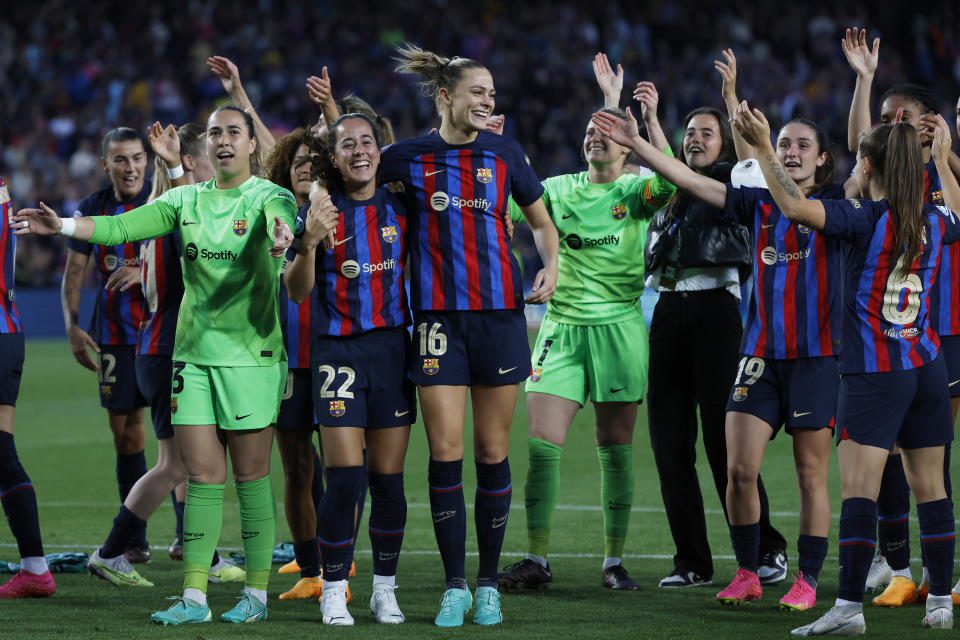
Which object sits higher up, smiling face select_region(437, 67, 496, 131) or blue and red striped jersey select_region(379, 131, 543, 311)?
smiling face select_region(437, 67, 496, 131)

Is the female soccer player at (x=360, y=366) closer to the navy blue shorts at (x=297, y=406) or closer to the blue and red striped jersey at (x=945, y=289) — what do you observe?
the navy blue shorts at (x=297, y=406)

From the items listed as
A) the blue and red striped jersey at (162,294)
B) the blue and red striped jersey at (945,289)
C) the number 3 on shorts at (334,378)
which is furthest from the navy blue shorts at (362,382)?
the blue and red striped jersey at (945,289)

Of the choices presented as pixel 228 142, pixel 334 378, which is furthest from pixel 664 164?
pixel 228 142

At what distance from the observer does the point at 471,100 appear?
5395mm

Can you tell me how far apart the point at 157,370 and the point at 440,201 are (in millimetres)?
1862

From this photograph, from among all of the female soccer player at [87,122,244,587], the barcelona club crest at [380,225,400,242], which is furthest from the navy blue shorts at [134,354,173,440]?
the barcelona club crest at [380,225,400,242]

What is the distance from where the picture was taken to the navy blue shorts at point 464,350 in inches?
210

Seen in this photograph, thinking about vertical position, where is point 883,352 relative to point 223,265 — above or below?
below

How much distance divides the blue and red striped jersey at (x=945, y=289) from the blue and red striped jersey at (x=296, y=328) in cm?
288

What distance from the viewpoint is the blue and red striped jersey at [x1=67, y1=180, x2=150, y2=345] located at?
708 centimetres

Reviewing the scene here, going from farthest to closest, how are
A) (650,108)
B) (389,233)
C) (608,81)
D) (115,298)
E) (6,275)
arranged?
(115,298)
(608,81)
(6,275)
(650,108)
(389,233)

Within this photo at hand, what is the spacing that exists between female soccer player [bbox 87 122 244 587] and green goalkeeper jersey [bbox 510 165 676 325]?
1708mm

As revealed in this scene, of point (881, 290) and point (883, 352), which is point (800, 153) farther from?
point (883, 352)

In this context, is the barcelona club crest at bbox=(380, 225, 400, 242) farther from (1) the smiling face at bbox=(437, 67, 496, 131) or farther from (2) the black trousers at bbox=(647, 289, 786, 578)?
(2) the black trousers at bbox=(647, 289, 786, 578)
